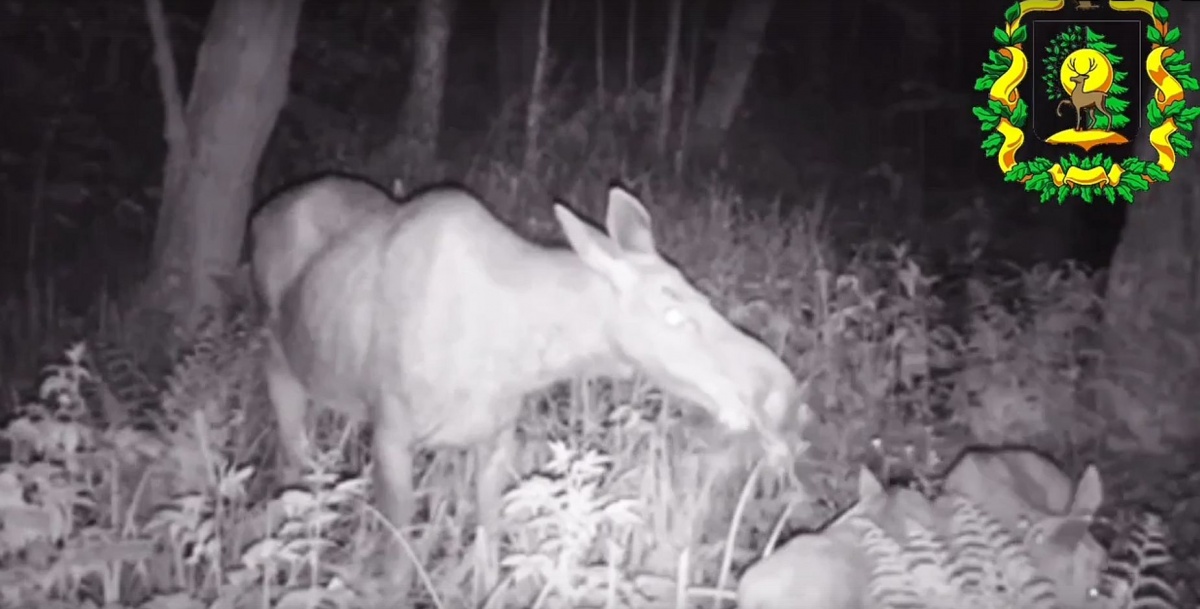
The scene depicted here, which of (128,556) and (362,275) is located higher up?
(362,275)

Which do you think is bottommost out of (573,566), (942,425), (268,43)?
(573,566)

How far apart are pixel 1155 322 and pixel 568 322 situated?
102 centimetres

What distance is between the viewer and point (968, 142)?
5.94 feet

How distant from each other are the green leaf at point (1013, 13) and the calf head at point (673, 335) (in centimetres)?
71

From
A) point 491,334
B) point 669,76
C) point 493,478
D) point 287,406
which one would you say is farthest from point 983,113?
point 287,406

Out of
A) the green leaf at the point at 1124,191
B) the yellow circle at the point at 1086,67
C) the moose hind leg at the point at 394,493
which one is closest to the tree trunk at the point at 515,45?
the moose hind leg at the point at 394,493

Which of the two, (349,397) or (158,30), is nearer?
(349,397)

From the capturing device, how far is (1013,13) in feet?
5.81

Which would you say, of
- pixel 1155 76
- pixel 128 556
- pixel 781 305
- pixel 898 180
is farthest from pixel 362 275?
pixel 1155 76

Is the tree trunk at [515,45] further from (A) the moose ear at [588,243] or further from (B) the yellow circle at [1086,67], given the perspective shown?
(B) the yellow circle at [1086,67]

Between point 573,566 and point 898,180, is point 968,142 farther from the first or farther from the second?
point 573,566

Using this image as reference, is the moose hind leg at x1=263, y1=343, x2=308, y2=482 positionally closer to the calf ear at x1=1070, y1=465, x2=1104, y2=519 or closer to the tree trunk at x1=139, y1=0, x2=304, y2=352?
the tree trunk at x1=139, y1=0, x2=304, y2=352

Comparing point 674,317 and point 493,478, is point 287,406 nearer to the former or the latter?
point 493,478

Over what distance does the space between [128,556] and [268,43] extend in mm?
848
